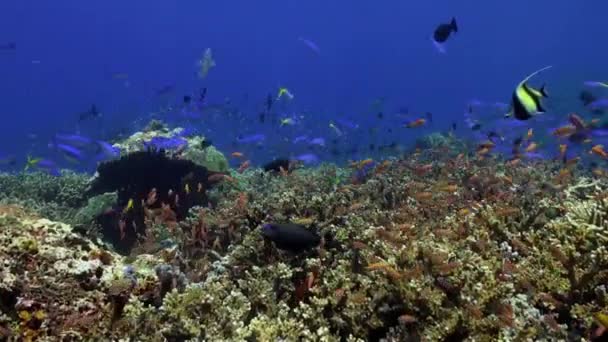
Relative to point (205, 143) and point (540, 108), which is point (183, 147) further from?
point (540, 108)

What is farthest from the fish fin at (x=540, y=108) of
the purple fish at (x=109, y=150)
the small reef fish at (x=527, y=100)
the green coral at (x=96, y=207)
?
the green coral at (x=96, y=207)

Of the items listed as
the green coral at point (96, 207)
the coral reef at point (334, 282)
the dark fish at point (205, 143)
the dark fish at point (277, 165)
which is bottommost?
the coral reef at point (334, 282)

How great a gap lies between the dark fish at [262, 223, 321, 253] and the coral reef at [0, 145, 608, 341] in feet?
0.39

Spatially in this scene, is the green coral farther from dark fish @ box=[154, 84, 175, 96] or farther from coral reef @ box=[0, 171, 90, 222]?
dark fish @ box=[154, 84, 175, 96]

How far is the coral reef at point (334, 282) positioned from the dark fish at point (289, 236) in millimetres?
120

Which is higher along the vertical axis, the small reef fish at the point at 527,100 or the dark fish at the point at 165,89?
the dark fish at the point at 165,89

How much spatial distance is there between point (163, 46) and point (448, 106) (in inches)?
4382

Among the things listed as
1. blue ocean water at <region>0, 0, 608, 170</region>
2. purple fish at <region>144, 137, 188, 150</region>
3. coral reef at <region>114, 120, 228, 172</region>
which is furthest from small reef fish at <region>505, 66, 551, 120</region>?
blue ocean water at <region>0, 0, 608, 170</region>

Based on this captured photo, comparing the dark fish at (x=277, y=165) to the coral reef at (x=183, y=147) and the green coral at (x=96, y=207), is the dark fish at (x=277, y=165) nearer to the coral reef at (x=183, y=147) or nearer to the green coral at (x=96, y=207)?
Result: the coral reef at (x=183, y=147)

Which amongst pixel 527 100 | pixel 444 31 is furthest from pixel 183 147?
pixel 527 100

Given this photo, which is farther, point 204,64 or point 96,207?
point 204,64

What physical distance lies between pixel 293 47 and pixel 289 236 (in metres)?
199

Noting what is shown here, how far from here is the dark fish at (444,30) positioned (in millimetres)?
9562

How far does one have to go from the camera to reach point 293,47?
7746 inches
